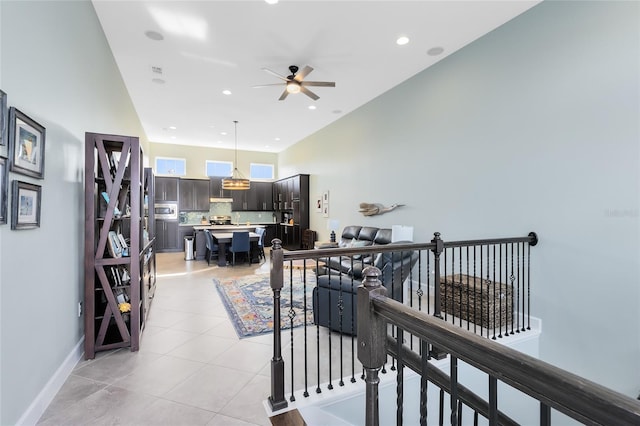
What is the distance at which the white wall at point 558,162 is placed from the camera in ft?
8.99

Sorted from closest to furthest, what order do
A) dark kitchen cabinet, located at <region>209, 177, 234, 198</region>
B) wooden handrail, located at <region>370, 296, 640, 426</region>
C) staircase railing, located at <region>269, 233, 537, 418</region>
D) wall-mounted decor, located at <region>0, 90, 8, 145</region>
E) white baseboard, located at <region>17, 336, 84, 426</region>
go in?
wooden handrail, located at <region>370, 296, 640, 426</region> < wall-mounted decor, located at <region>0, 90, 8, 145</region> < white baseboard, located at <region>17, 336, 84, 426</region> < staircase railing, located at <region>269, 233, 537, 418</region> < dark kitchen cabinet, located at <region>209, 177, 234, 198</region>

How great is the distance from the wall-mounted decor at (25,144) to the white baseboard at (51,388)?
4.92ft

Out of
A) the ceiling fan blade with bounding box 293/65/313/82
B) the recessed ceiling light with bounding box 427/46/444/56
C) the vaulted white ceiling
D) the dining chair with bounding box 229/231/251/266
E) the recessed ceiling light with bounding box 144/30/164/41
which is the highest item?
the recessed ceiling light with bounding box 427/46/444/56

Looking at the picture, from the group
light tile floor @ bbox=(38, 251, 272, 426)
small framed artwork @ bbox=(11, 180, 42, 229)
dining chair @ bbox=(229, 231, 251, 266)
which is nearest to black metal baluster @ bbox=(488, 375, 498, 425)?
light tile floor @ bbox=(38, 251, 272, 426)

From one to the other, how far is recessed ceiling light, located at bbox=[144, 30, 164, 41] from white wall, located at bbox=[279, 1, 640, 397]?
3869 mm

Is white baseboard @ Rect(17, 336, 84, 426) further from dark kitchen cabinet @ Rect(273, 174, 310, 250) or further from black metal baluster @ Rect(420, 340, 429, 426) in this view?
dark kitchen cabinet @ Rect(273, 174, 310, 250)

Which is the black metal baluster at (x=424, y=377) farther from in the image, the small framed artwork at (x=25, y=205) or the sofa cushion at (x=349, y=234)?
the sofa cushion at (x=349, y=234)

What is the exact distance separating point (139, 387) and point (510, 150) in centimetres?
447

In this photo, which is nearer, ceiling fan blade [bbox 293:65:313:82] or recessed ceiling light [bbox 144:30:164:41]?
recessed ceiling light [bbox 144:30:164:41]

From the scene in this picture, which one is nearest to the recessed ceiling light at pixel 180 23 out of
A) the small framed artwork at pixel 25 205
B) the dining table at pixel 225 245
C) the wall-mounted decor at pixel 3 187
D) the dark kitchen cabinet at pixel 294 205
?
the small framed artwork at pixel 25 205

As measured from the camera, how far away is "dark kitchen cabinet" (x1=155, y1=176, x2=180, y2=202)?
31.5ft

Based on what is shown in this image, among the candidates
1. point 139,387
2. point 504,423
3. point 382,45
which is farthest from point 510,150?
point 139,387

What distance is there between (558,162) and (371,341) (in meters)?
3.36

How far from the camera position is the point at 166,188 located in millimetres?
9695
